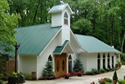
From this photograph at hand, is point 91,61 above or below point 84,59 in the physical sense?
below

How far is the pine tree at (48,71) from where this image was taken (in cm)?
1745

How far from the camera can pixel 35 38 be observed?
1953 centimetres

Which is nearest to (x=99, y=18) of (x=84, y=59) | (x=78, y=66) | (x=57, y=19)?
(x=84, y=59)

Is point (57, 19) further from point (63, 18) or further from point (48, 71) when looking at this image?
point (48, 71)

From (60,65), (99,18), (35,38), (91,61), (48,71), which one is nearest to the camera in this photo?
(48,71)

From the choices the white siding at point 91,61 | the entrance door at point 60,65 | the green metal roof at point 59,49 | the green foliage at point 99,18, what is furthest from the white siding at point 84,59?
the green foliage at point 99,18

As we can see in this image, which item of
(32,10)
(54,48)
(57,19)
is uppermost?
(32,10)

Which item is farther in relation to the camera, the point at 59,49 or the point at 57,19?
the point at 57,19

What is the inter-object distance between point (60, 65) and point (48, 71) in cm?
252

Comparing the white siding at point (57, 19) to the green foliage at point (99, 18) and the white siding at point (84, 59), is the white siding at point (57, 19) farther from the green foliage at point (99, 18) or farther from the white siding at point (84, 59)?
A: the green foliage at point (99, 18)

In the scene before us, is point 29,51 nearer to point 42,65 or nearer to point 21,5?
point 42,65

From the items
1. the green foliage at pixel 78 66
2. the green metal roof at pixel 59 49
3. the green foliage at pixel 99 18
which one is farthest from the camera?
the green foliage at pixel 99 18

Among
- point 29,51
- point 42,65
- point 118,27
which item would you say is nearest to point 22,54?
point 29,51

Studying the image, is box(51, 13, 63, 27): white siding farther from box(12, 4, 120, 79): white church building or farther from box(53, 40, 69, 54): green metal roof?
box(53, 40, 69, 54): green metal roof
